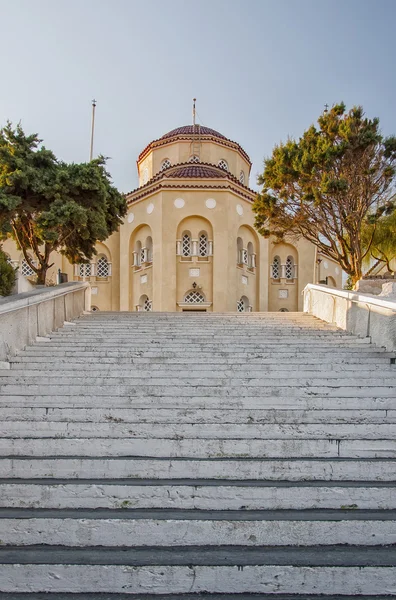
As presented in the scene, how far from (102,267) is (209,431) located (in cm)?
2207

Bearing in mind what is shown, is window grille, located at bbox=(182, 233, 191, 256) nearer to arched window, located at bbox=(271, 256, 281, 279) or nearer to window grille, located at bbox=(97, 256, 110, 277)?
window grille, located at bbox=(97, 256, 110, 277)

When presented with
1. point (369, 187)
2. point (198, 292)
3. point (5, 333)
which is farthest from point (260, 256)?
point (5, 333)

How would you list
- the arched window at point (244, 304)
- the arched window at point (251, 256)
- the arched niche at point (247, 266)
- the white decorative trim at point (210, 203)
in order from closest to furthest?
the white decorative trim at point (210, 203)
the arched niche at point (247, 266)
the arched window at point (244, 304)
the arched window at point (251, 256)

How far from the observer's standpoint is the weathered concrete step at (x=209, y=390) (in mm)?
5414

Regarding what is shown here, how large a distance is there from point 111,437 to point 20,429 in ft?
3.13

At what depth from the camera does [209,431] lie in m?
4.47

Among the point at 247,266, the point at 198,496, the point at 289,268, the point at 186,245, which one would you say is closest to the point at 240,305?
the point at 247,266

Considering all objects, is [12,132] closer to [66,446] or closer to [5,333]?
[5,333]

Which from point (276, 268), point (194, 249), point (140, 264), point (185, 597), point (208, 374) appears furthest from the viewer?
point (276, 268)

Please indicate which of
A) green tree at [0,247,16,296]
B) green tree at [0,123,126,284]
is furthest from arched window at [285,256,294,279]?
green tree at [0,247,16,296]

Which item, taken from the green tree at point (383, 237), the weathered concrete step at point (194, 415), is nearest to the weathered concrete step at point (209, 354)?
the weathered concrete step at point (194, 415)

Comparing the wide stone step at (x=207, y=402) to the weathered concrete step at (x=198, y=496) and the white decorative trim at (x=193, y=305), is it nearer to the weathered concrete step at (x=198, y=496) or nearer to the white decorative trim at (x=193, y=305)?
the weathered concrete step at (x=198, y=496)

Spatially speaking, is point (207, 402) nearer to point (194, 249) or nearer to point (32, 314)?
point (32, 314)

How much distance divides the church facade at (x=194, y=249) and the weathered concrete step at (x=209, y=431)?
16871 millimetres
